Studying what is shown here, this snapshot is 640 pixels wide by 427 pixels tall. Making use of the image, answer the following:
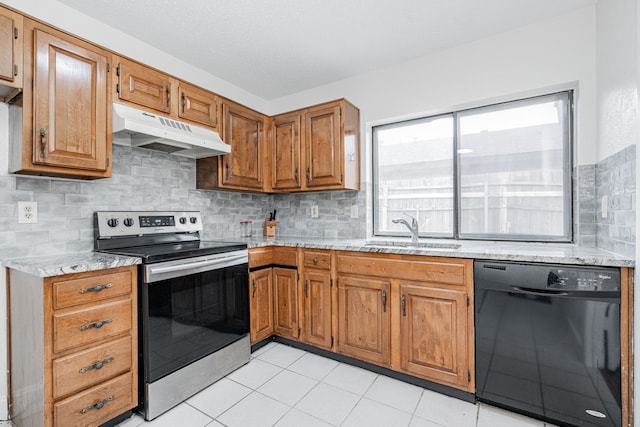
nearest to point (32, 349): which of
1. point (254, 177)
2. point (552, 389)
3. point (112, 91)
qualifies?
point (112, 91)

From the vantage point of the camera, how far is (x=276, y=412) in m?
1.78

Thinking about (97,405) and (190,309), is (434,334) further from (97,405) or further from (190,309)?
(97,405)

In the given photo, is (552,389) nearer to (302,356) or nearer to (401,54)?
(302,356)

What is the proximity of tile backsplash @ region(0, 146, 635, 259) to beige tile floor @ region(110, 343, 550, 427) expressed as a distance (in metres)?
1.19

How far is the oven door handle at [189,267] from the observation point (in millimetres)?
1730

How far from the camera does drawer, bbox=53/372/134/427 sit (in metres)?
1.45

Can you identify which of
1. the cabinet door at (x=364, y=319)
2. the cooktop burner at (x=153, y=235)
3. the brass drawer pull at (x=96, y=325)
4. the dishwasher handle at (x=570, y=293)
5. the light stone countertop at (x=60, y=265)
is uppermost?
the cooktop burner at (x=153, y=235)

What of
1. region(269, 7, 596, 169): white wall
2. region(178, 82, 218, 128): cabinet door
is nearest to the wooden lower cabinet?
region(269, 7, 596, 169): white wall

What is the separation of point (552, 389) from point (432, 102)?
216 centimetres

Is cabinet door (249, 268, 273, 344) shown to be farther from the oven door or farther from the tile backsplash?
the tile backsplash

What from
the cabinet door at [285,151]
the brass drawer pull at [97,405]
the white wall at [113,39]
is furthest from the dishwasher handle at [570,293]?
the white wall at [113,39]

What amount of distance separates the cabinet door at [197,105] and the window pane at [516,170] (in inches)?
83.6

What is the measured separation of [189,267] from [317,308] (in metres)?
1.09

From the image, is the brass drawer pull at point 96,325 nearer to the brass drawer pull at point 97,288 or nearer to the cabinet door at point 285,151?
the brass drawer pull at point 97,288
